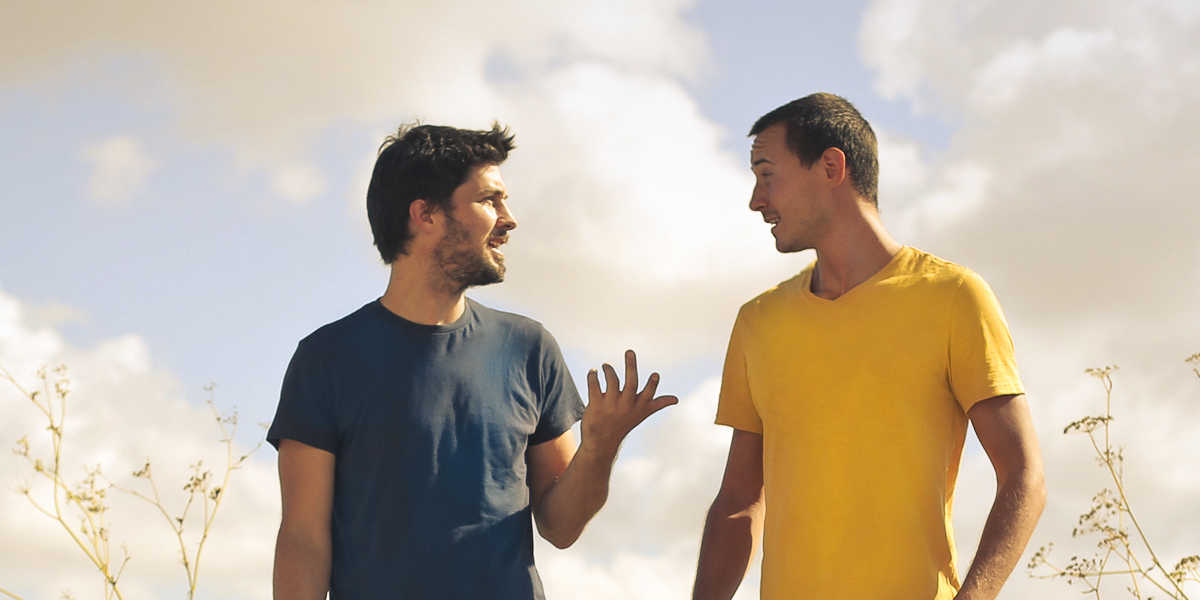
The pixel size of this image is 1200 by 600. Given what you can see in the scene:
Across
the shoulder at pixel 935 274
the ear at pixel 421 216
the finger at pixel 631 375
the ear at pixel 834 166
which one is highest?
the ear at pixel 421 216

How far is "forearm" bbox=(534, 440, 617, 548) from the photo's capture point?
12.2ft

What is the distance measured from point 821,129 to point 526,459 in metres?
1.61

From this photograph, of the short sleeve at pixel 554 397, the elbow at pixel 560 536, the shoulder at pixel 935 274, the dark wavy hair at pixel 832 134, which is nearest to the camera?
the shoulder at pixel 935 274

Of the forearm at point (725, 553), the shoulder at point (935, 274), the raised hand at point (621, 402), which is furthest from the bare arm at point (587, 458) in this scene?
the shoulder at point (935, 274)

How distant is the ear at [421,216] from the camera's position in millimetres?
4062

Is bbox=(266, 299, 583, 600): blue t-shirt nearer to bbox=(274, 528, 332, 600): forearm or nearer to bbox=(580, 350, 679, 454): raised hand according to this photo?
bbox=(274, 528, 332, 600): forearm

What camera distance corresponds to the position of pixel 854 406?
10.8ft

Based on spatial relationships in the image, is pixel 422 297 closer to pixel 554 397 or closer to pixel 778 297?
pixel 554 397

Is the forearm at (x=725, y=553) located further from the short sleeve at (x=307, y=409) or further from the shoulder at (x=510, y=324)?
the short sleeve at (x=307, y=409)

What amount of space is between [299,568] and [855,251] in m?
2.15

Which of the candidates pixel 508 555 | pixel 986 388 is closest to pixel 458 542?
pixel 508 555

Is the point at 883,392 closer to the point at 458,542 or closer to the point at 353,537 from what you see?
the point at 458,542

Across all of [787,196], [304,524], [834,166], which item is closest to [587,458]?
[304,524]

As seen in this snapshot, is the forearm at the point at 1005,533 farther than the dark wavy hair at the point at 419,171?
No
